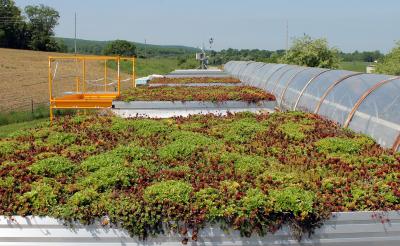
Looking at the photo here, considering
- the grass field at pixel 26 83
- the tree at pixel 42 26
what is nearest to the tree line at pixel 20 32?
the tree at pixel 42 26

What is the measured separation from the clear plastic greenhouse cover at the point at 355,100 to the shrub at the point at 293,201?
3099 millimetres

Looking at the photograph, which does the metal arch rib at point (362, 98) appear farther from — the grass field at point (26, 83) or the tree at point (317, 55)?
the tree at point (317, 55)

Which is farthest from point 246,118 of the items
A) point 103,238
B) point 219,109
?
point 103,238

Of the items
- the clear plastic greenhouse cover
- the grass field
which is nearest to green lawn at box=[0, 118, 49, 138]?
the grass field

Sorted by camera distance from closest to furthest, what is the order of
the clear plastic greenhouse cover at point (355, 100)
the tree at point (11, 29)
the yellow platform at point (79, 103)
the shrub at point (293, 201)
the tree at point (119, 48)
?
the shrub at point (293, 201) < the clear plastic greenhouse cover at point (355, 100) < the yellow platform at point (79, 103) < the tree at point (11, 29) < the tree at point (119, 48)

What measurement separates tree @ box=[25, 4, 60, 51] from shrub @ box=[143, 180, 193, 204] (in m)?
94.5

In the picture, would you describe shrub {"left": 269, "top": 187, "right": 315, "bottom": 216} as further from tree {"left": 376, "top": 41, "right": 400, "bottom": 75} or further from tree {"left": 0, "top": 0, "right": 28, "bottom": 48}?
tree {"left": 0, "top": 0, "right": 28, "bottom": 48}

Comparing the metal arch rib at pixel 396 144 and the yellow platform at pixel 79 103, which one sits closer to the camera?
the metal arch rib at pixel 396 144

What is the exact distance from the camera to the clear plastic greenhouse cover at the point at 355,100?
7.92 meters

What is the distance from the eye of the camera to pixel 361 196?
4926 millimetres

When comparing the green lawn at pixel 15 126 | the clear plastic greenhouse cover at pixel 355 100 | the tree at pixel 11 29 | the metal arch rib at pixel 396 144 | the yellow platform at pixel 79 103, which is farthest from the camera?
the tree at pixel 11 29

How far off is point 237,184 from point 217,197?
0.43 metres

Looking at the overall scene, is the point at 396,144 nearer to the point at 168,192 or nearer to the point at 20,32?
the point at 168,192

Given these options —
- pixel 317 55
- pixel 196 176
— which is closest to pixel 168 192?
pixel 196 176
